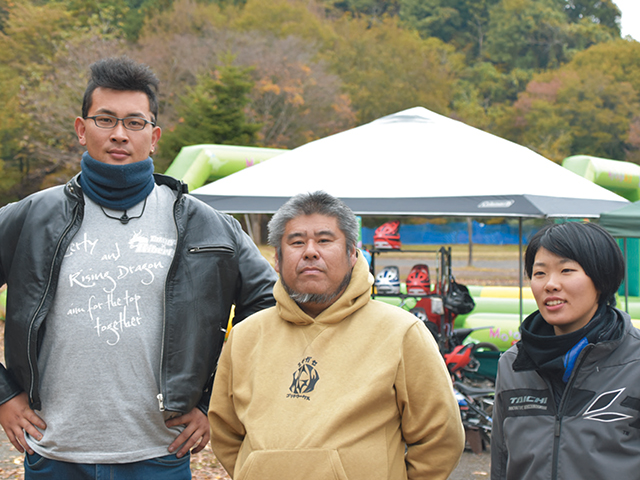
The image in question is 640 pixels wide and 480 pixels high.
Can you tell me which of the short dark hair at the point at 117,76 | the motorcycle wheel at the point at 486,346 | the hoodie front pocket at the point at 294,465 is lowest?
the motorcycle wheel at the point at 486,346

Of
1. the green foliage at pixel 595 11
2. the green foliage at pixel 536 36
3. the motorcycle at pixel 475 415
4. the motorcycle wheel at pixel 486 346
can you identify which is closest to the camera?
the motorcycle at pixel 475 415

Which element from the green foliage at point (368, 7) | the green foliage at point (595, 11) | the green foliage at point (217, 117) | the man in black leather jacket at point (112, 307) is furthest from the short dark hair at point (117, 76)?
the green foliage at point (595, 11)

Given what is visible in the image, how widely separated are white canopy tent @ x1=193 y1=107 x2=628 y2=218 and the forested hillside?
17956 millimetres

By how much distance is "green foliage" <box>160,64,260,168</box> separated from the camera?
953 inches

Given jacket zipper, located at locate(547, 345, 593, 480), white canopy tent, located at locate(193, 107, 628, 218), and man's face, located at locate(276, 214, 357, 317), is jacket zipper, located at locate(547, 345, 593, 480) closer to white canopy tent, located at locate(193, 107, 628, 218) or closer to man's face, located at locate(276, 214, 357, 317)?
man's face, located at locate(276, 214, 357, 317)

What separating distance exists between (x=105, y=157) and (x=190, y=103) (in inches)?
931

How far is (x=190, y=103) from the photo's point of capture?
81.2 feet

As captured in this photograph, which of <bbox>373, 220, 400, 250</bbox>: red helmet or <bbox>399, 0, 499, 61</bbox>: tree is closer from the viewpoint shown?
<bbox>373, 220, 400, 250</bbox>: red helmet

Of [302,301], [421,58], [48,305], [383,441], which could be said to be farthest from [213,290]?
[421,58]

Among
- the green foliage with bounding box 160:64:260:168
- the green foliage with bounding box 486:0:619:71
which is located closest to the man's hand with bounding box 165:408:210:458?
the green foliage with bounding box 160:64:260:168

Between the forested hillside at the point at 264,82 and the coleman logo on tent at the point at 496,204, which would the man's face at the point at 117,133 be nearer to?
the coleman logo on tent at the point at 496,204

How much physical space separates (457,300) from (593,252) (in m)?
4.54

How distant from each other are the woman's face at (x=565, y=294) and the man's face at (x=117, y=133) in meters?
1.28

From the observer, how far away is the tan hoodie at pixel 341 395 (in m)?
1.75
